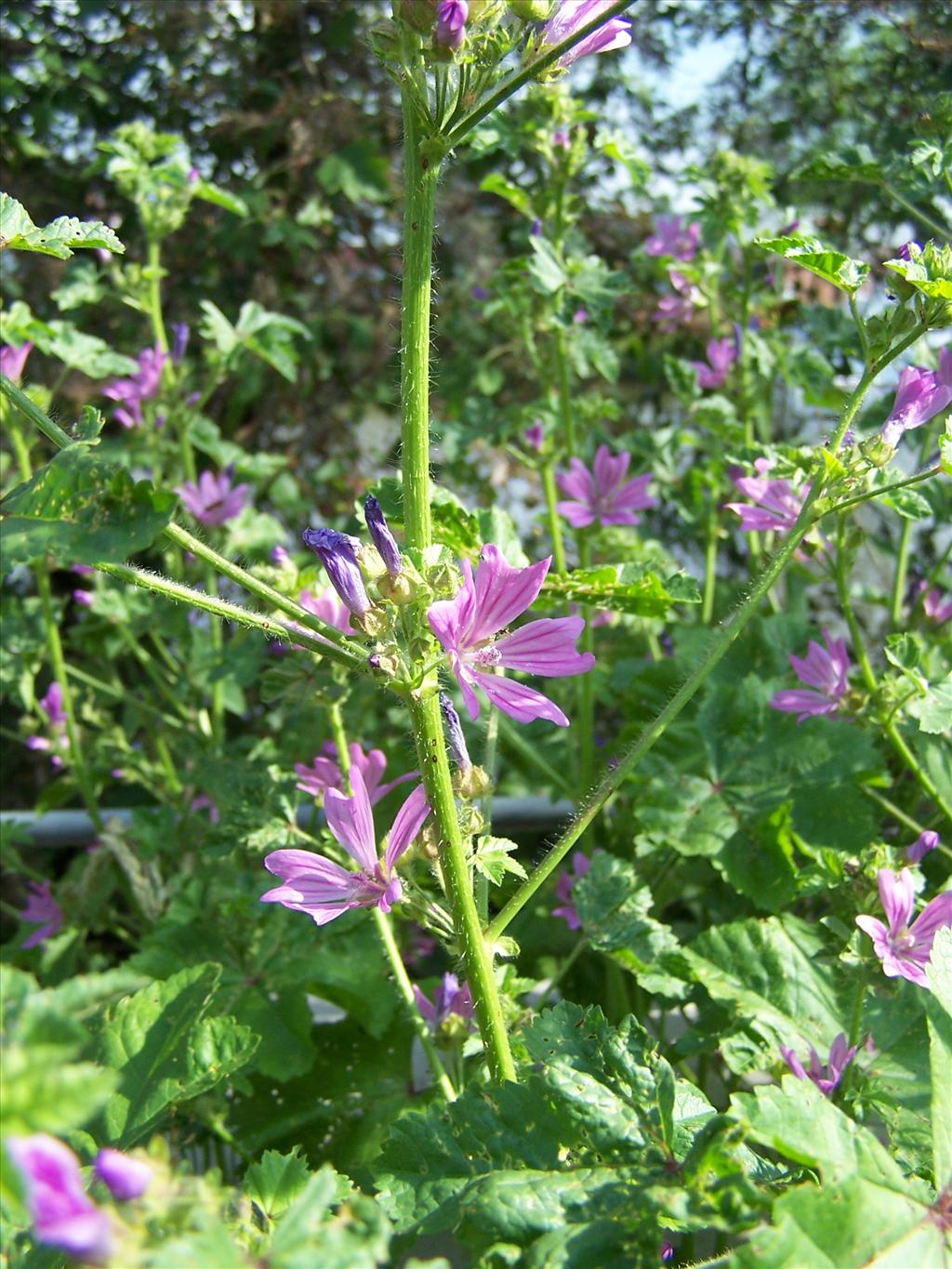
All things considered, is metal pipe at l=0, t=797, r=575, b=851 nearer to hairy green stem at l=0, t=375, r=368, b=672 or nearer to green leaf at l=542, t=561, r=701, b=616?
green leaf at l=542, t=561, r=701, b=616

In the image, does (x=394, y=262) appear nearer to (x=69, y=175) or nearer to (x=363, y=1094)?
(x=69, y=175)

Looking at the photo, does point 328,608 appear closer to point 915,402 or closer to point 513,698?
point 513,698

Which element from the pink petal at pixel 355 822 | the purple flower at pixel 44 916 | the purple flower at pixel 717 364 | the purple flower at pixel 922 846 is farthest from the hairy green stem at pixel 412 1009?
the purple flower at pixel 717 364

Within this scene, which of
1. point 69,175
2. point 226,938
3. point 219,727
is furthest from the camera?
point 69,175

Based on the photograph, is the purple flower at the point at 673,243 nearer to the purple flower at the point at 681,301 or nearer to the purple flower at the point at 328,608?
the purple flower at the point at 681,301

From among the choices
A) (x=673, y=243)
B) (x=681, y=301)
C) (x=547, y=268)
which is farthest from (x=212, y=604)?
(x=673, y=243)

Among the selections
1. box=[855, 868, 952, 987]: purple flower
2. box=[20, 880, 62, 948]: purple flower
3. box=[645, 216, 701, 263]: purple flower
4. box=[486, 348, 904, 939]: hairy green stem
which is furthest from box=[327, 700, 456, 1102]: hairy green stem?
box=[645, 216, 701, 263]: purple flower

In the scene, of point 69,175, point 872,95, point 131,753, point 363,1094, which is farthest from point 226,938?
point 872,95

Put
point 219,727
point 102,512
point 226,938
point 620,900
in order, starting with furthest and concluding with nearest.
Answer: point 219,727 → point 226,938 → point 620,900 → point 102,512
